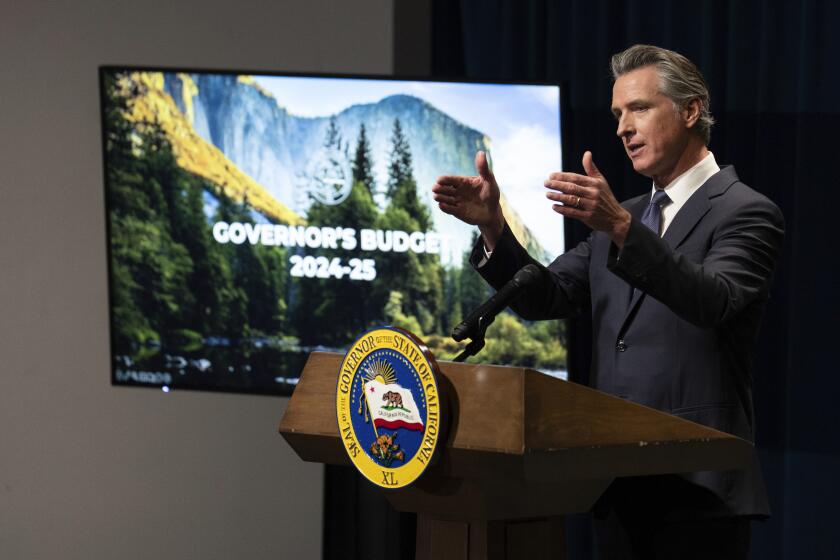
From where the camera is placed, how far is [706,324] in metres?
1.71

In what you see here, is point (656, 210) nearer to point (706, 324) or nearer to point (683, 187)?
point (683, 187)

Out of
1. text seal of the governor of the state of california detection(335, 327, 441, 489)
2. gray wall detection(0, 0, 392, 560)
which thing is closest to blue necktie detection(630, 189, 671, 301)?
text seal of the governor of the state of california detection(335, 327, 441, 489)

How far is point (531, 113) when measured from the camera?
10.7 feet

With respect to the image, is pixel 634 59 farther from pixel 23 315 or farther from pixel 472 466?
pixel 23 315

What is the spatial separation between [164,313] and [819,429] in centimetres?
208

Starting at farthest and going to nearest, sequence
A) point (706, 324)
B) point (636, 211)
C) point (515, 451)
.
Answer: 1. point (636, 211)
2. point (706, 324)
3. point (515, 451)

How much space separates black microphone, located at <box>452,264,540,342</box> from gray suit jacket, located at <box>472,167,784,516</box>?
14 cm

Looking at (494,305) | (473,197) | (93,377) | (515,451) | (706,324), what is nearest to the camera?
(515,451)

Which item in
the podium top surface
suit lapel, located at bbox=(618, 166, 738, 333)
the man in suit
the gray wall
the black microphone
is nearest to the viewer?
the podium top surface

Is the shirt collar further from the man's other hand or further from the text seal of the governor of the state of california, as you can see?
the text seal of the governor of the state of california

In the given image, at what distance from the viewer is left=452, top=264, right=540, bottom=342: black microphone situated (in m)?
1.53

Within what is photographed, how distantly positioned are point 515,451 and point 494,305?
0.29 m

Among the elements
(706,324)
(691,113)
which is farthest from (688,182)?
(706,324)

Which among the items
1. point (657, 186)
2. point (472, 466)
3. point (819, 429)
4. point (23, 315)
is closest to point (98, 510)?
point (23, 315)
